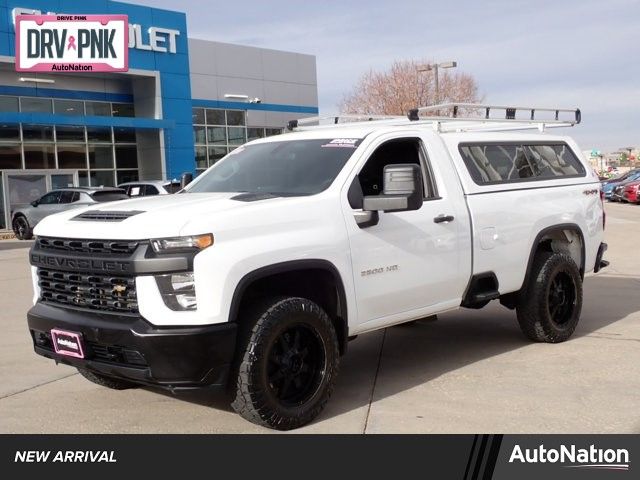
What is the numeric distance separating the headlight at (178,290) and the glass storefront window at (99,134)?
23.6m

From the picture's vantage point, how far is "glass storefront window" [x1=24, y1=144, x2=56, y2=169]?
24.8 m

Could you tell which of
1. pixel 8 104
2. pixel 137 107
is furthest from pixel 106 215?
pixel 137 107

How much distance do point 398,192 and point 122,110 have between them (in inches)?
979

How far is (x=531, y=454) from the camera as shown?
4004mm

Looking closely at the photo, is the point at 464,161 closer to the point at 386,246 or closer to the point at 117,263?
the point at 386,246

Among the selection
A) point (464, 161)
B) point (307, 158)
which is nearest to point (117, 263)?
point (307, 158)

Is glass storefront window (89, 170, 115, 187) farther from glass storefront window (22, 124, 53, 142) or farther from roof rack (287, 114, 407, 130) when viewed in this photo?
roof rack (287, 114, 407, 130)

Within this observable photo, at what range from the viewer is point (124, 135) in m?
27.7

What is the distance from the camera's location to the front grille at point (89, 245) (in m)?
4.20

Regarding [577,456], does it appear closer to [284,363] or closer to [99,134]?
[284,363]

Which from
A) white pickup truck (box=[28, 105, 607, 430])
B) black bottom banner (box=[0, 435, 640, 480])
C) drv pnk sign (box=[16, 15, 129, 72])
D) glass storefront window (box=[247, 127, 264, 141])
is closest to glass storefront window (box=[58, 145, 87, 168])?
drv pnk sign (box=[16, 15, 129, 72])

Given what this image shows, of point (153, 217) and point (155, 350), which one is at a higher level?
point (153, 217)

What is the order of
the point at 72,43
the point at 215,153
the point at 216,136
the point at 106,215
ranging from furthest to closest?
the point at 215,153
the point at 216,136
the point at 72,43
the point at 106,215

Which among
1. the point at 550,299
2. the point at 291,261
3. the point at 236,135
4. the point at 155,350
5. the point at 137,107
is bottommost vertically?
the point at 550,299
